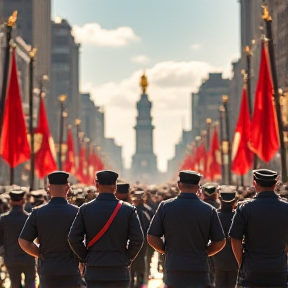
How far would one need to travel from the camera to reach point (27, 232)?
9.36 m

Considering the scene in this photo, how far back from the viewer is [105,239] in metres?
9.00

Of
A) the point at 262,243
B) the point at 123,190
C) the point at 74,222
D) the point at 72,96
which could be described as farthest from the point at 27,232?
the point at 72,96

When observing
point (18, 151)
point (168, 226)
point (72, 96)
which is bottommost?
point (168, 226)

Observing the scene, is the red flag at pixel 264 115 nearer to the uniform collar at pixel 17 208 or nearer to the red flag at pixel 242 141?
the red flag at pixel 242 141

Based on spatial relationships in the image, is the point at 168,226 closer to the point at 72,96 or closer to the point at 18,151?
the point at 18,151

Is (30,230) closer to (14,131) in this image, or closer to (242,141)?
(14,131)

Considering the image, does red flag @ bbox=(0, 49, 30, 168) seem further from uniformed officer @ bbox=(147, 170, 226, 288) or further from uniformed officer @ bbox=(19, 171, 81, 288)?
uniformed officer @ bbox=(147, 170, 226, 288)

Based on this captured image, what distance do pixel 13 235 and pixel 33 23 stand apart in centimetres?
12355

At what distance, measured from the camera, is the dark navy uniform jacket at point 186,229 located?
8773mm

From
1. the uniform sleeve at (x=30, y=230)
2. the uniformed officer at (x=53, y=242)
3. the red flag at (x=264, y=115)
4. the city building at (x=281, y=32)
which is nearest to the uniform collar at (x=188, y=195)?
the uniformed officer at (x=53, y=242)

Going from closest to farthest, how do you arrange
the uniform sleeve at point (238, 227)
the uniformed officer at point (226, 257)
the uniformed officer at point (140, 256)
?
1. the uniform sleeve at point (238, 227)
2. the uniformed officer at point (226, 257)
3. the uniformed officer at point (140, 256)

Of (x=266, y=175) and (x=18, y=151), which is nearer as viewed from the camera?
(x=266, y=175)

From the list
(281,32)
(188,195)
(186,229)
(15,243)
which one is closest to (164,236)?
(186,229)

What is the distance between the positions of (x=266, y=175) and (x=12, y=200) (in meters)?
5.07
